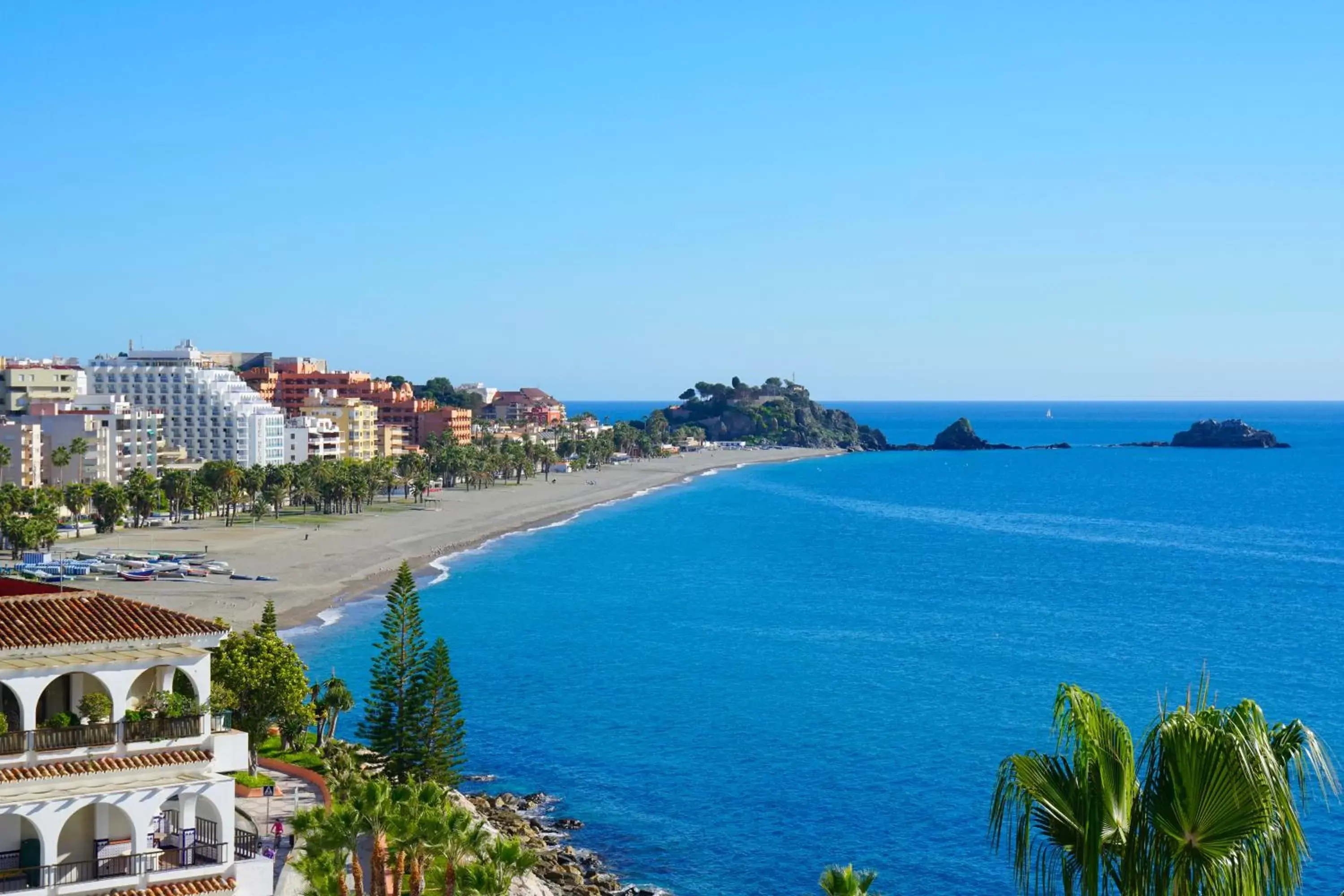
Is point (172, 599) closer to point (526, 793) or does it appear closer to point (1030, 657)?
point (526, 793)

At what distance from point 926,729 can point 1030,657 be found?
15631 mm

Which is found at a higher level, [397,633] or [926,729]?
[397,633]

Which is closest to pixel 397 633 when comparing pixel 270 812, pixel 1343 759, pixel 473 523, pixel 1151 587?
pixel 270 812

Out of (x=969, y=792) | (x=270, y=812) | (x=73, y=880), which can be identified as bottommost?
(x=969, y=792)

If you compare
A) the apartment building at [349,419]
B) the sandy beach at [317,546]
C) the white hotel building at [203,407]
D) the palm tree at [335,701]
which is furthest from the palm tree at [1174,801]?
the apartment building at [349,419]

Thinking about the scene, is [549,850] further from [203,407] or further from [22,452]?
[203,407]

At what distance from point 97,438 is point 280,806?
336ft

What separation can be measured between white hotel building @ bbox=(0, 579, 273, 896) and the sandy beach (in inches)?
1888

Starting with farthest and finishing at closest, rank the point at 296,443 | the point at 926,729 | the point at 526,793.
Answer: the point at 296,443 < the point at 926,729 < the point at 526,793

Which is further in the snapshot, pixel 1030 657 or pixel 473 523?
pixel 473 523

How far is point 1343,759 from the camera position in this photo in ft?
150

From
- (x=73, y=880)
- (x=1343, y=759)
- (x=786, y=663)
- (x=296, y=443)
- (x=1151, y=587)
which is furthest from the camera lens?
(x=296, y=443)

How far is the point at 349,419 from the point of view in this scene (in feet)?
573

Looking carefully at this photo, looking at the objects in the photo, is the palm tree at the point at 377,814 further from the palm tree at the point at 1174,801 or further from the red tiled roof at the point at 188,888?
the palm tree at the point at 1174,801
